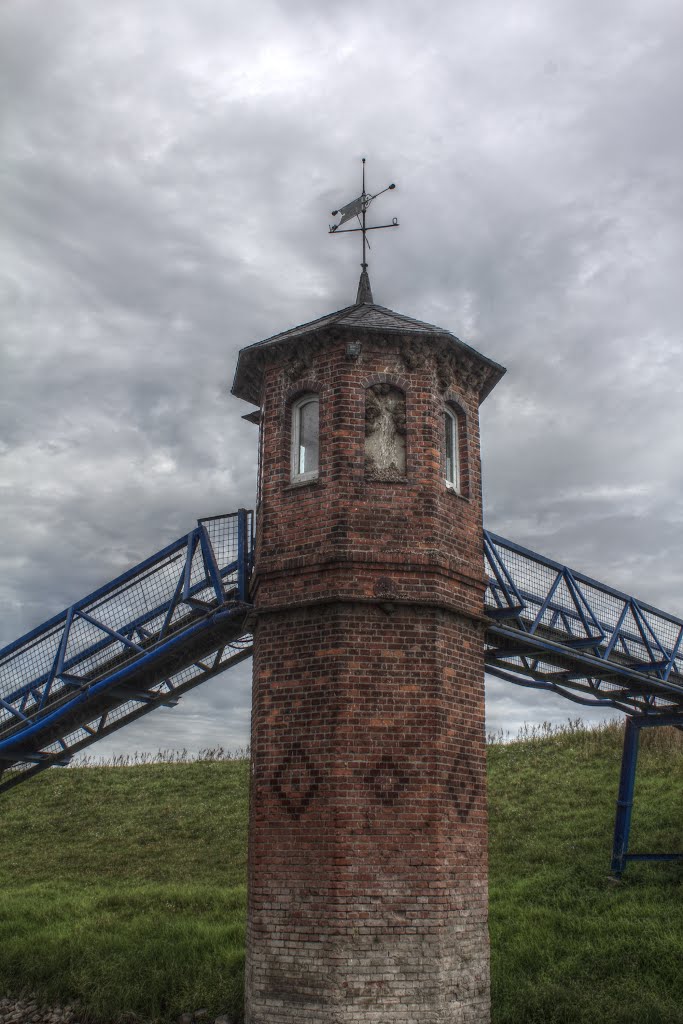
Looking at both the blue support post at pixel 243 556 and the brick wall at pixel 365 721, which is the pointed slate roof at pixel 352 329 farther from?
the blue support post at pixel 243 556

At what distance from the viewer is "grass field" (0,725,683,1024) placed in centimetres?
1292

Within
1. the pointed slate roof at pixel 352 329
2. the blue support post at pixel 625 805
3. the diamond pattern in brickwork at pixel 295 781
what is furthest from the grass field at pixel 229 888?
the pointed slate roof at pixel 352 329

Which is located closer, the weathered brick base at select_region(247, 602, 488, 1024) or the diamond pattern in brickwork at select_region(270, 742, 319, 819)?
the weathered brick base at select_region(247, 602, 488, 1024)

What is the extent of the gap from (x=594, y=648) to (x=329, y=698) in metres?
7.32

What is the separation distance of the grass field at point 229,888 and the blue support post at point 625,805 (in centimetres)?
38

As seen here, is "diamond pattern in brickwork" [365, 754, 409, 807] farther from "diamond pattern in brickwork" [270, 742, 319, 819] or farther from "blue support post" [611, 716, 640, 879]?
"blue support post" [611, 716, 640, 879]

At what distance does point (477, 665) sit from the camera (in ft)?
39.8

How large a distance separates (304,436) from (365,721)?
13.5 feet

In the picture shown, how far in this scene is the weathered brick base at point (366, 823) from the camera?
10.1m

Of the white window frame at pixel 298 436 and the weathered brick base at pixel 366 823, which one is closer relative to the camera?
the weathered brick base at pixel 366 823

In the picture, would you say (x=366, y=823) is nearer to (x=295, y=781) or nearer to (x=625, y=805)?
(x=295, y=781)

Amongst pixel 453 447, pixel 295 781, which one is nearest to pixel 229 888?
pixel 295 781

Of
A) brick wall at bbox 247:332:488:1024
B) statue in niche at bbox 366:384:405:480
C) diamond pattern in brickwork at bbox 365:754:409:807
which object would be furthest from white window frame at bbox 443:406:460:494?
diamond pattern in brickwork at bbox 365:754:409:807

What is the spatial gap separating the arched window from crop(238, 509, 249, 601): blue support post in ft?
4.99
